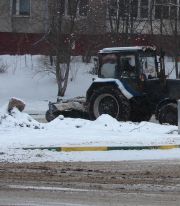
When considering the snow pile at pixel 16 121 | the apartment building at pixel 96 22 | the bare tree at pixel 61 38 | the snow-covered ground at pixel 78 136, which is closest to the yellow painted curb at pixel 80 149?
the snow-covered ground at pixel 78 136

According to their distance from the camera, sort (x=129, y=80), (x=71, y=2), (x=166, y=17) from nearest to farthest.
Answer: (x=129, y=80)
(x=71, y=2)
(x=166, y=17)

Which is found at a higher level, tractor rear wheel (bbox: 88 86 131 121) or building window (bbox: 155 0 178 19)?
building window (bbox: 155 0 178 19)

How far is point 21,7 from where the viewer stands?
4272 cm

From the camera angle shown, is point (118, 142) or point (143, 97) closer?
point (118, 142)

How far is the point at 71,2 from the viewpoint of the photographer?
3388 centimetres

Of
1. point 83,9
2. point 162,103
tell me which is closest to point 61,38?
point 83,9

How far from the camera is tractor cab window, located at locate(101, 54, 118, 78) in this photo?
56.8 feet

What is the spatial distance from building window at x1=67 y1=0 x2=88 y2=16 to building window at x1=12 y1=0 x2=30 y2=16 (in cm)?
604

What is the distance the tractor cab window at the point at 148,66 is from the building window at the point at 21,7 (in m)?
26.4

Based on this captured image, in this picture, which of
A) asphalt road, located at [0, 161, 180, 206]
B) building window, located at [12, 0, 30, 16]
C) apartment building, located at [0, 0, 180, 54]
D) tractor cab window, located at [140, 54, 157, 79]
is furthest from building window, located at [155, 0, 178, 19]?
asphalt road, located at [0, 161, 180, 206]

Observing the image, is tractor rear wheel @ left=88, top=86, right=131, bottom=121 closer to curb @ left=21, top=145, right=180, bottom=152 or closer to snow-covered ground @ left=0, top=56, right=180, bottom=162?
snow-covered ground @ left=0, top=56, right=180, bottom=162

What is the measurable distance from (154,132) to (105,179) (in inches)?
209

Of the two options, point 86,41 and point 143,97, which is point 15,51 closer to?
point 86,41

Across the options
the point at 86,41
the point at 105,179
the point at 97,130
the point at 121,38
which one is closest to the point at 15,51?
the point at 86,41
